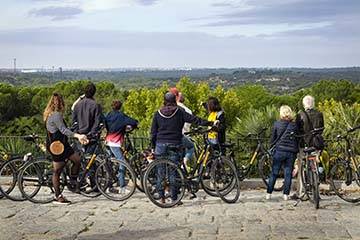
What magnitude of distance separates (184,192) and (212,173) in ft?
1.95

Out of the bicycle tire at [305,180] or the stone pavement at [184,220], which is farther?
the bicycle tire at [305,180]

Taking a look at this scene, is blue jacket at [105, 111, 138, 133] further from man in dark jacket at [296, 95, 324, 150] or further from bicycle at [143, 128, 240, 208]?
man in dark jacket at [296, 95, 324, 150]

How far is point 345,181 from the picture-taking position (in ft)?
35.7

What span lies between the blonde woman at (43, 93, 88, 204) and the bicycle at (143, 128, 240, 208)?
4.18 ft

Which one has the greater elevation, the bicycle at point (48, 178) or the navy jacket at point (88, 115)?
the navy jacket at point (88, 115)

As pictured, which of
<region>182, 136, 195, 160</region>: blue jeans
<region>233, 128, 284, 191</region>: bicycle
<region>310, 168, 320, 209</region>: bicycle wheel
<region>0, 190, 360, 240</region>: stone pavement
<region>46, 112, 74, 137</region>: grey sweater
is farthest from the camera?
<region>233, 128, 284, 191</region>: bicycle

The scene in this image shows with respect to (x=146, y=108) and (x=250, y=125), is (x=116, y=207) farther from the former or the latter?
(x=146, y=108)

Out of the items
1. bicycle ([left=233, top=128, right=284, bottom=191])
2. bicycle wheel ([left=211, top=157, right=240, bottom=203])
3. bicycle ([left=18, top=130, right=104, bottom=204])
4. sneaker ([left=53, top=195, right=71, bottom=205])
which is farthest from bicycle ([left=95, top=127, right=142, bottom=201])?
bicycle ([left=233, top=128, right=284, bottom=191])

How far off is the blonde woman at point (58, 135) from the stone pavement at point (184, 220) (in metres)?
0.42

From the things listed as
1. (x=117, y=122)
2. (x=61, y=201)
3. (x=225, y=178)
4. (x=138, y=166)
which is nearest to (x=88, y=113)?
(x=117, y=122)

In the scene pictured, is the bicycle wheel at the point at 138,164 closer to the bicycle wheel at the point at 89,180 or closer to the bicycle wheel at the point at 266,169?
the bicycle wheel at the point at 89,180

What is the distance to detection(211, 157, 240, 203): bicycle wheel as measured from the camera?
10422 millimetres

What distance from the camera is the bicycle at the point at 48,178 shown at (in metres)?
10.3

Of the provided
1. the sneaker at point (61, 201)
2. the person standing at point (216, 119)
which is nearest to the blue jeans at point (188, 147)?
the person standing at point (216, 119)
